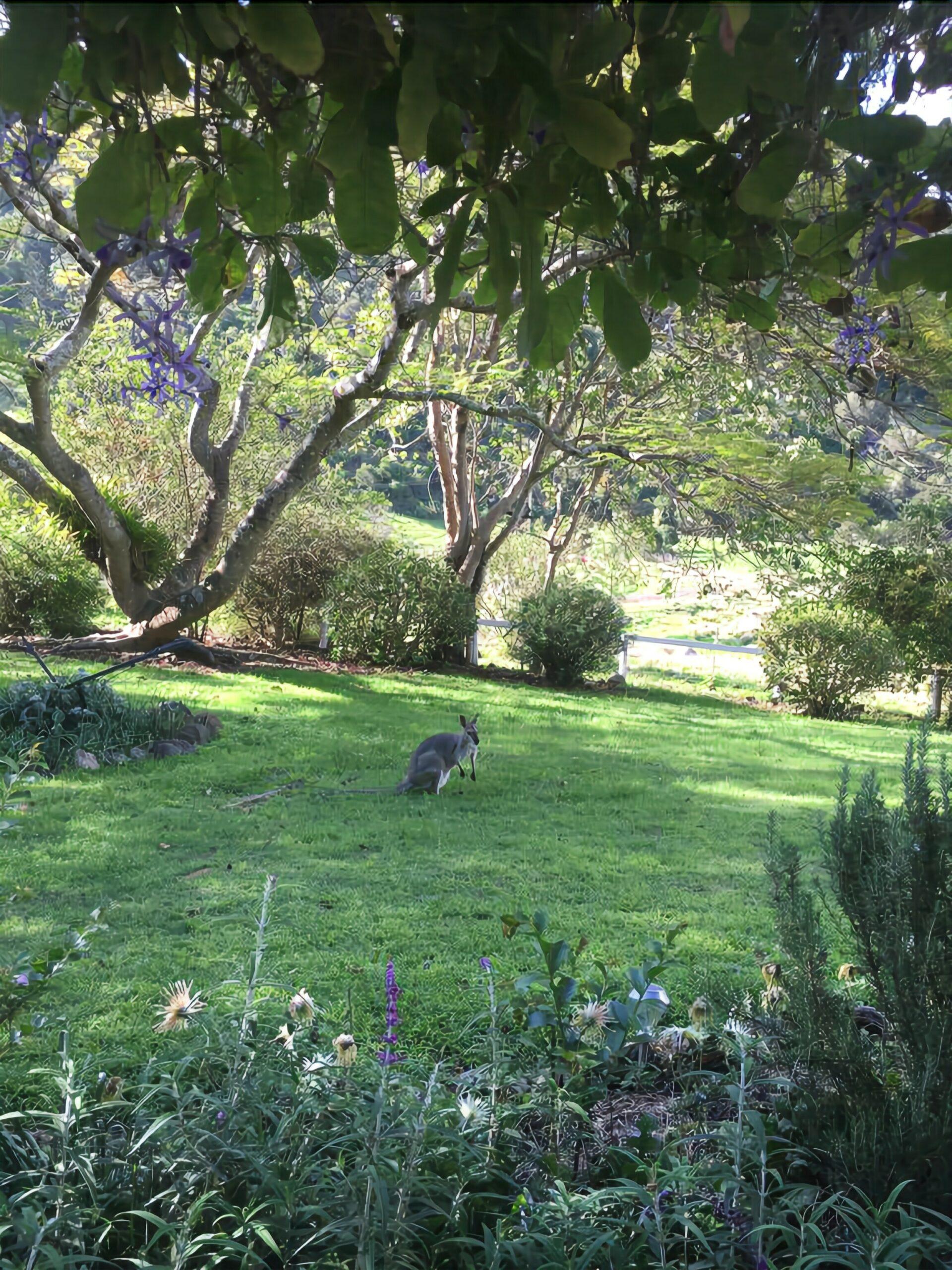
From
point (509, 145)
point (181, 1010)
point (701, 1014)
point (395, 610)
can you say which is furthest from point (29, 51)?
point (395, 610)

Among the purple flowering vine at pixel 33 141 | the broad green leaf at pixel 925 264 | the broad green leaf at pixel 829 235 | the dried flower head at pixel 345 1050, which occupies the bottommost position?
the dried flower head at pixel 345 1050

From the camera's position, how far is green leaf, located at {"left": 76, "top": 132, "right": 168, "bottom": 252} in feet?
3.38

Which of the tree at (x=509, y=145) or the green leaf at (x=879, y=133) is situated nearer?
the tree at (x=509, y=145)

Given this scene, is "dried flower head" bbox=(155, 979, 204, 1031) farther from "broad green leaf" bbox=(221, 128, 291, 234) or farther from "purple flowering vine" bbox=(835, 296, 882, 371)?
"purple flowering vine" bbox=(835, 296, 882, 371)

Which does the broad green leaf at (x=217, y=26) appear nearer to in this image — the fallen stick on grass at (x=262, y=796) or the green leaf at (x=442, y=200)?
the green leaf at (x=442, y=200)

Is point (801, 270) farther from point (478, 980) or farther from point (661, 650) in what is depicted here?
point (661, 650)

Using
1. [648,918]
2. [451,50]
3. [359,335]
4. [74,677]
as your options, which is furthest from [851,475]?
[451,50]

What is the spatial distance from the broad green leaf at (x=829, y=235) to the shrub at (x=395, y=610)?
12.6m

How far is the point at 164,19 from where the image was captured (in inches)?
34.3

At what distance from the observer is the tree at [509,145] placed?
2.97 ft

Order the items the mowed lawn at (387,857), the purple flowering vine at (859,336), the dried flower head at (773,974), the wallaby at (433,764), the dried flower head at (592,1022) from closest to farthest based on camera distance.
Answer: the purple flowering vine at (859,336) < the dried flower head at (592,1022) < the dried flower head at (773,974) < the mowed lawn at (387,857) < the wallaby at (433,764)

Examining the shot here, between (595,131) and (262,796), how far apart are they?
625cm

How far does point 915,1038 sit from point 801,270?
1753mm

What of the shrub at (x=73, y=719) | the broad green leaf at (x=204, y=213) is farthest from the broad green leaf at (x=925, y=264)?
the shrub at (x=73, y=719)
